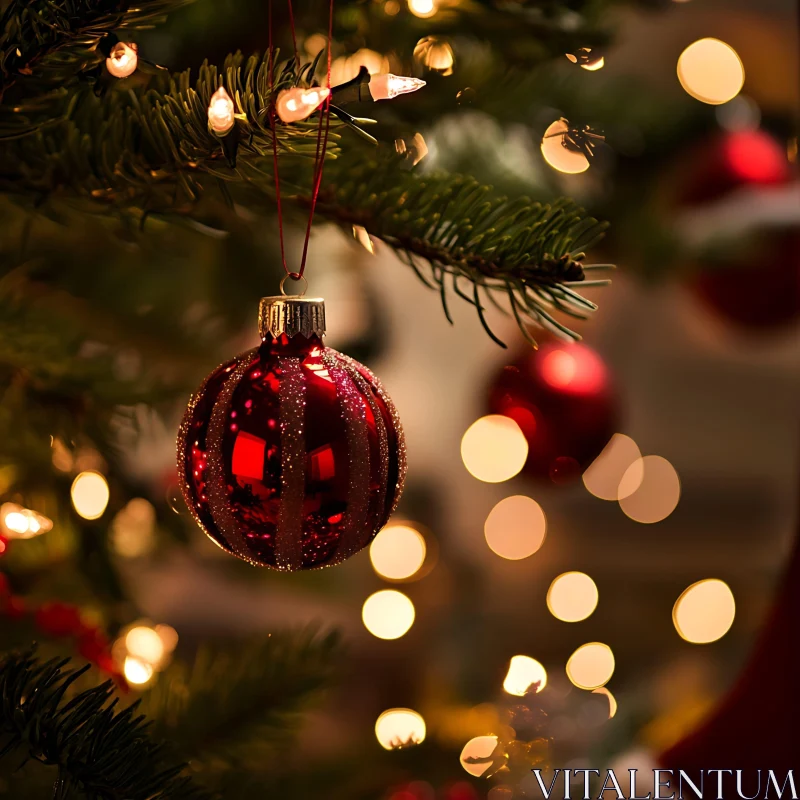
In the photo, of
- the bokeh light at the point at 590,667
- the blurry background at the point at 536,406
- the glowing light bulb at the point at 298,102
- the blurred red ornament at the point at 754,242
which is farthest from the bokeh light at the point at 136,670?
the blurred red ornament at the point at 754,242

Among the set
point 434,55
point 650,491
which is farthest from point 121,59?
point 650,491

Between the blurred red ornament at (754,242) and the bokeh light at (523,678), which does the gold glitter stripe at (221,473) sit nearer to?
the bokeh light at (523,678)

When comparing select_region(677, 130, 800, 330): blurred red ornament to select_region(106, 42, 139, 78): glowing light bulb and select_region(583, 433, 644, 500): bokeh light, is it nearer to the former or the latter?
select_region(583, 433, 644, 500): bokeh light

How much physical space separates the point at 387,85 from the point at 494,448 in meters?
0.59

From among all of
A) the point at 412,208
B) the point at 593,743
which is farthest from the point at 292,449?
the point at 593,743

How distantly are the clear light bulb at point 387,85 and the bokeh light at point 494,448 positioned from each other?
0.46m

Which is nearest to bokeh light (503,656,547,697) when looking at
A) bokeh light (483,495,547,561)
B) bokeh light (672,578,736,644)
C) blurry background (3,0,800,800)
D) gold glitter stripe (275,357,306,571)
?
blurry background (3,0,800,800)

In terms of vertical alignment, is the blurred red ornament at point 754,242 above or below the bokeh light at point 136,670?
above

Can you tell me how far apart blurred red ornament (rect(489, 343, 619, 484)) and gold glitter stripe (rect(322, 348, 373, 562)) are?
366 mm

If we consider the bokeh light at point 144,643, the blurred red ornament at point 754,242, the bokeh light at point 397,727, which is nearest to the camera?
the bokeh light at point 144,643

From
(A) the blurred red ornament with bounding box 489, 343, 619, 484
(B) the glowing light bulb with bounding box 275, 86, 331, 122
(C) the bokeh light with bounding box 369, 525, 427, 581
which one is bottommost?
(B) the glowing light bulb with bounding box 275, 86, 331, 122

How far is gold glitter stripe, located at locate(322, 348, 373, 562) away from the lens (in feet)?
1.11

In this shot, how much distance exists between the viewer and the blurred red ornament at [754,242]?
870 millimetres

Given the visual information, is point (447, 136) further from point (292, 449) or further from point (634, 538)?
point (634, 538)
